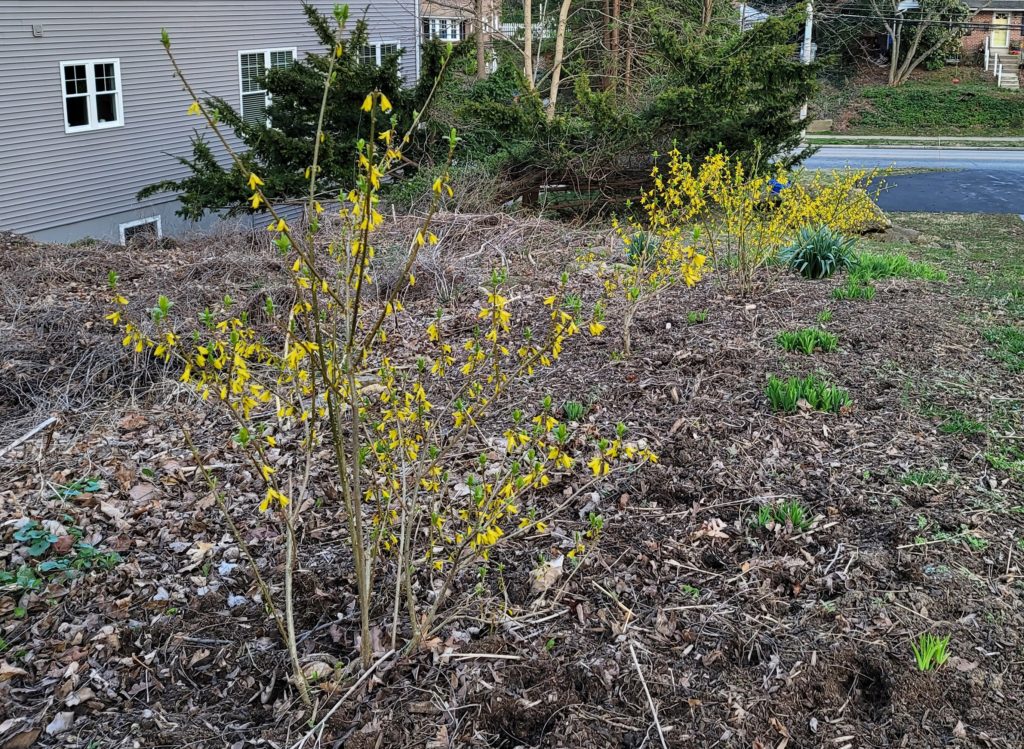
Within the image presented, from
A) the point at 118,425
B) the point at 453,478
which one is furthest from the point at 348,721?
the point at 118,425

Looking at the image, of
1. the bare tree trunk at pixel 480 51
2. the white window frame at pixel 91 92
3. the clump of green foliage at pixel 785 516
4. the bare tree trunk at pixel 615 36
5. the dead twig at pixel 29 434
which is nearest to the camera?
the clump of green foliage at pixel 785 516

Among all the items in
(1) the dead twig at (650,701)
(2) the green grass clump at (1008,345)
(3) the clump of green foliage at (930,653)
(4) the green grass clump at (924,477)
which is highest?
(2) the green grass clump at (1008,345)

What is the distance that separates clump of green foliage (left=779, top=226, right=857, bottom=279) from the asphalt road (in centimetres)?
528

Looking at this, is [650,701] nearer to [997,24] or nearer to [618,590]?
[618,590]

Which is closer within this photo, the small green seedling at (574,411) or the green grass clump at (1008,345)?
the small green seedling at (574,411)

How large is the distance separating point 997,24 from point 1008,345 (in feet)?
127

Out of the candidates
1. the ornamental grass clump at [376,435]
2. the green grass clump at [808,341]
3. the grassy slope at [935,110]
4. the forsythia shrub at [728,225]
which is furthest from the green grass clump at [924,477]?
the grassy slope at [935,110]

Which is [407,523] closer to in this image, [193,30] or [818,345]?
[818,345]

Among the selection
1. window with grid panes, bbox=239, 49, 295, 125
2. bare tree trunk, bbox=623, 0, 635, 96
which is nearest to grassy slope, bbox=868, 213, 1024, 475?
bare tree trunk, bbox=623, 0, 635, 96

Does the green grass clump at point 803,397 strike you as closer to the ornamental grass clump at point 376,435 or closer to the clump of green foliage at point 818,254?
the ornamental grass clump at point 376,435

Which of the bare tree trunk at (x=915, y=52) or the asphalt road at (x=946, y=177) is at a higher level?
the bare tree trunk at (x=915, y=52)

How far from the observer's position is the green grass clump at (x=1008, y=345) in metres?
5.68

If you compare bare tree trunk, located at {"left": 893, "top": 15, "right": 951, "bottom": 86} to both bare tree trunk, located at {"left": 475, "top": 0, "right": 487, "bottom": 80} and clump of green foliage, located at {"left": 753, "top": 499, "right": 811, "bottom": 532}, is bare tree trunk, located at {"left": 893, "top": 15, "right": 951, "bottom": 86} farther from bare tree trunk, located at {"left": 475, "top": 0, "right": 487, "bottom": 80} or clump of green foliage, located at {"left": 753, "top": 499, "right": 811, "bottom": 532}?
clump of green foliage, located at {"left": 753, "top": 499, "right": 811, "bottom": 532}

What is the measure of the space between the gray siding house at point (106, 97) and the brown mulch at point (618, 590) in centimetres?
959
